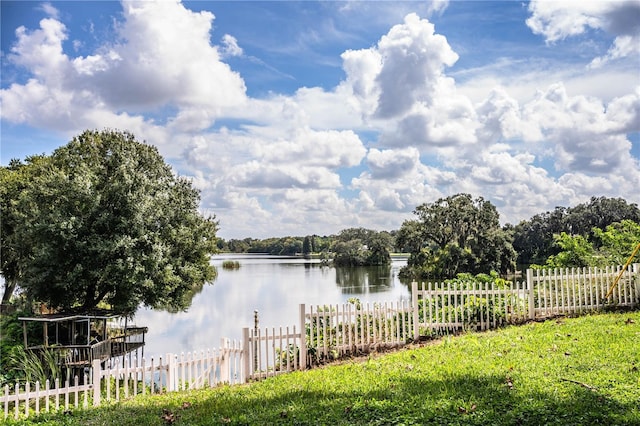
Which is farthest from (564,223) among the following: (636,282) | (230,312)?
(636,282)

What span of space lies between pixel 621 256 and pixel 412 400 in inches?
559

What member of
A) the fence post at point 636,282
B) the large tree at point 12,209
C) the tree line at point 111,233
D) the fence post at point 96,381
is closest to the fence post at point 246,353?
the fence post at point 96,381

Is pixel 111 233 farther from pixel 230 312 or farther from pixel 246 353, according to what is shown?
pixel 230 312

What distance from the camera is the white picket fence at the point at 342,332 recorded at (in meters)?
9.84

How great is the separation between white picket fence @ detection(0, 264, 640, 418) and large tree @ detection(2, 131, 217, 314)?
7.18m

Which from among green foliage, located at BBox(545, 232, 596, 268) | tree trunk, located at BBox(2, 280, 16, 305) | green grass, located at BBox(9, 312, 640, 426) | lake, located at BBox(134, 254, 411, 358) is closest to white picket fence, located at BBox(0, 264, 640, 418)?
green grass, located at BBox(9, 312, 640, 426)

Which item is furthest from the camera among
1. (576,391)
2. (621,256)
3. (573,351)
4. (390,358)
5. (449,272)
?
(449,272)

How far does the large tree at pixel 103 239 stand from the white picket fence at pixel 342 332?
7182mm

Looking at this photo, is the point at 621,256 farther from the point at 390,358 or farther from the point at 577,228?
the point at 577,228

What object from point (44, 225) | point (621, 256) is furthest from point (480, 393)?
point (44, 225)

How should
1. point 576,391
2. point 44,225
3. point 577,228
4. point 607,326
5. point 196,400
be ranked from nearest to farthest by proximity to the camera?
point 576,391, point 196,400, point 607,326, point 44,225, point 577,228

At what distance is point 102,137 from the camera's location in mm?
26766

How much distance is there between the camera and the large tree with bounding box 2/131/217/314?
2036 cm

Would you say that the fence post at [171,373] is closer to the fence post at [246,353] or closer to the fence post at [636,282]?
the fence post at [246,353]
